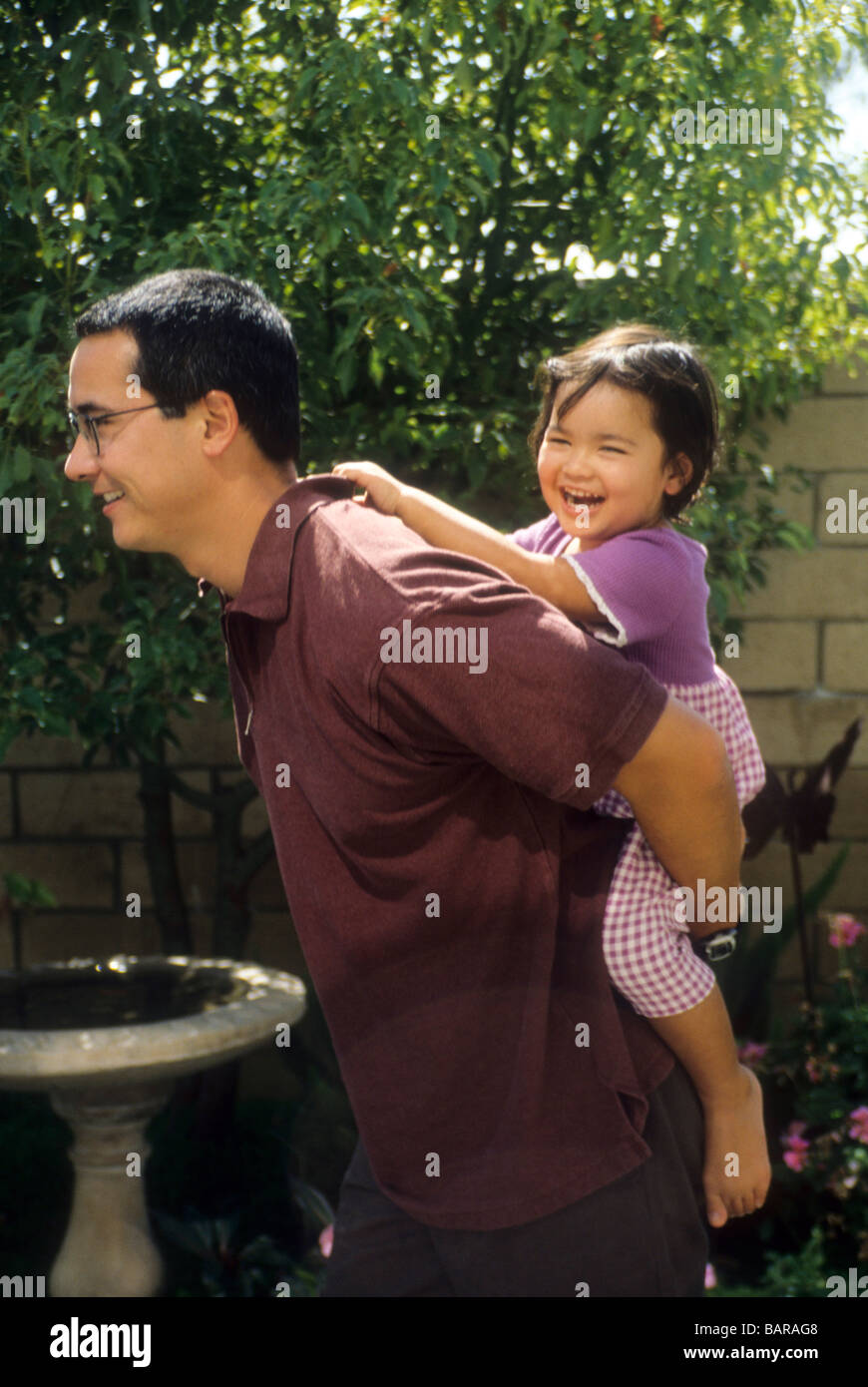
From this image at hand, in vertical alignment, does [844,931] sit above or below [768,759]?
below

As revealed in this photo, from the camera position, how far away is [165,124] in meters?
2.72

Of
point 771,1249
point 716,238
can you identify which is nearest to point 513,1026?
point 716,238

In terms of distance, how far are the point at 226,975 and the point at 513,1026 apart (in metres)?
2.15

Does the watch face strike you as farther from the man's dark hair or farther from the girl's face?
the man's dark hair

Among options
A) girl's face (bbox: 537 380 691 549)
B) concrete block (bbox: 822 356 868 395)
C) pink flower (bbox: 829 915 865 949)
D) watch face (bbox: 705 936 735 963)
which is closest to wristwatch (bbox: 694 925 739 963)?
watch face (bbox: 705 936 735 963)

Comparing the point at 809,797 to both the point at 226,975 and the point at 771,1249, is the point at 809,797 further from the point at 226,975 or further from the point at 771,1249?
the point at 226,975

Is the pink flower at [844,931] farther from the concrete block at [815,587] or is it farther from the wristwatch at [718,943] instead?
the wristwatch at [718,943]

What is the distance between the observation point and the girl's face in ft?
5.76

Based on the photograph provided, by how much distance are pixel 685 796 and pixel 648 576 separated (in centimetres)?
40

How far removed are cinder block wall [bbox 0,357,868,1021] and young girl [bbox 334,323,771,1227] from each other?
2.31 m

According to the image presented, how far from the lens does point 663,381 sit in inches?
69.1

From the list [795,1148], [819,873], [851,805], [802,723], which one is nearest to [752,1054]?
[795,1148]

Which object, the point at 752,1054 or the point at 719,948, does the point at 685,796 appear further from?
the point at 752,1054

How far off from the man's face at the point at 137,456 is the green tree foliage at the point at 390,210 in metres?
0.95
